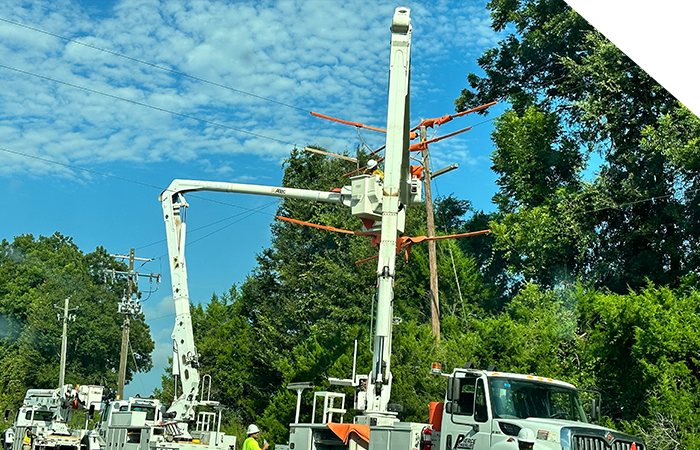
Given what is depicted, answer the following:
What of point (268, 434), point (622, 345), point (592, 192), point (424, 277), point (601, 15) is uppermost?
point (601, 15)

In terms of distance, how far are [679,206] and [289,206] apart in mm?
28501

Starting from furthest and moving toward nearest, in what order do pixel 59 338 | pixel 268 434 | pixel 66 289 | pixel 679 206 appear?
pixel 66 289
pixel 59 338
pixel 268 434
pixel 679 206

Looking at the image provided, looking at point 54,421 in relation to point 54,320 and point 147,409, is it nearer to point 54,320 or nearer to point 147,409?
point 147,409

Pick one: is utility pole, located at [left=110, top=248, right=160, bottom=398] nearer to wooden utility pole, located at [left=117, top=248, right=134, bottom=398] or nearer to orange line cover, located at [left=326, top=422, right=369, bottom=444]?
wooden utility pole, located at [left=117, top=248, right=134, bottom=398]

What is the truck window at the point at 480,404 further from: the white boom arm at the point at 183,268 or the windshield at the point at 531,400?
the white boom arm at the point at 183,268

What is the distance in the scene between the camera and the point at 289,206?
173 ft

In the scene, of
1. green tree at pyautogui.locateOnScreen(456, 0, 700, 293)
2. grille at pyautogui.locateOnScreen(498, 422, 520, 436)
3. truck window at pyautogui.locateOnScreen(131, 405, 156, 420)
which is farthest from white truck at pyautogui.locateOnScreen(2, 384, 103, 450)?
green tree at pyautogui.locateOnScreen(456, 0, 700, 293)

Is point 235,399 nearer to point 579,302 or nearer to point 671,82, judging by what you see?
point 579,302

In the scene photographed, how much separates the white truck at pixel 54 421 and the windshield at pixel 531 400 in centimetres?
1442

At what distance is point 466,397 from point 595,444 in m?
2.14

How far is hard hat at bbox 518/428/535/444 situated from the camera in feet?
37.5

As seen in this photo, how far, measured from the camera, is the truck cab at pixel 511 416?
11500mm

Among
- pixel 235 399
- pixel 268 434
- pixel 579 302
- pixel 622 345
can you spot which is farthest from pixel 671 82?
pixel 235 399

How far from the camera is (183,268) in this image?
24109 mm
